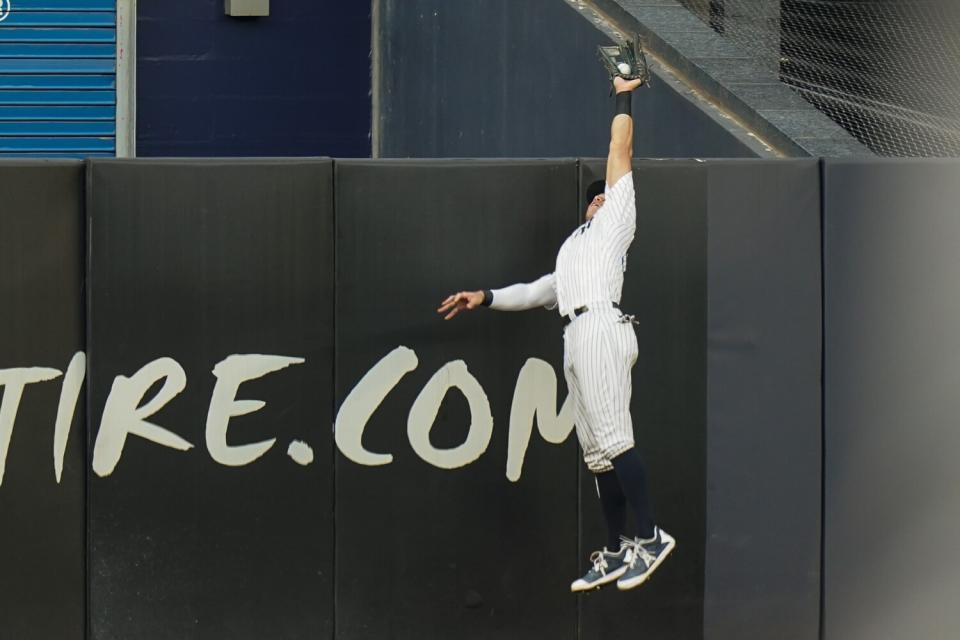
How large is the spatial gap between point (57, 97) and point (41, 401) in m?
6.36

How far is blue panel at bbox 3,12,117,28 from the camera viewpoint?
1302 centimetres

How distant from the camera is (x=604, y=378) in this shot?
22.4ft

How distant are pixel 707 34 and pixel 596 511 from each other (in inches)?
163

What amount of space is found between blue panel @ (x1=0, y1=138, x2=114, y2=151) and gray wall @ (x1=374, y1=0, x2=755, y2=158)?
2360mm

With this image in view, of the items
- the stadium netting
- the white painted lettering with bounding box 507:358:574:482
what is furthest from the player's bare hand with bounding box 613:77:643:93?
the stadium netting

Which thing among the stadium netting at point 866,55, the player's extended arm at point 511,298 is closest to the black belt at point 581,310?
the player's extended arm at point 511,298

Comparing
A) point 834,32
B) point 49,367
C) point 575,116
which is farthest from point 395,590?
point 834,32

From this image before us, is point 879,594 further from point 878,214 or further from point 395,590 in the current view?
point 395,590

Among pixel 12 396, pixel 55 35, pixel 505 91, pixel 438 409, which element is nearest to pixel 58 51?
pixel 55 35

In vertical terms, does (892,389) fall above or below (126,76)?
below

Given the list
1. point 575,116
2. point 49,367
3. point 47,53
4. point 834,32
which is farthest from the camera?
point 47,53

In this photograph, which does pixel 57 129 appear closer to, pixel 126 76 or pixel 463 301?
pixel 126 76

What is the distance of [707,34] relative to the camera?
1043cm

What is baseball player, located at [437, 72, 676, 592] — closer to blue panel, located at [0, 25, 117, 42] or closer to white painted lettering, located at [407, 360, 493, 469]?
white painted lettering, located at [407, 360, 493, 469]
